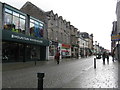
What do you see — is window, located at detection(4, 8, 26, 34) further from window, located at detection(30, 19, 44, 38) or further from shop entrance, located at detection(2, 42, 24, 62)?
window, located at detection(30, 19, 44, 38)

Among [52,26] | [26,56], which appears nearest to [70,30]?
[52,26]

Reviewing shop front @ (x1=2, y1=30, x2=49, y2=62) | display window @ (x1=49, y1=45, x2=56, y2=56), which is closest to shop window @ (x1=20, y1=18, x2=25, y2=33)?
shop front @ (x1=2, y1=30, x2=49, y2=62)

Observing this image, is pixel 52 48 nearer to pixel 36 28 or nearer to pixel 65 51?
pixel 36 28

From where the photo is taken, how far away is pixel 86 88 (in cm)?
705

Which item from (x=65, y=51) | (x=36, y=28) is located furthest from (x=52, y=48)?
(x=65, y=51)

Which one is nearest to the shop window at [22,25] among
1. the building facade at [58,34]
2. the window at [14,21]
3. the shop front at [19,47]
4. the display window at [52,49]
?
the window at [14,21]

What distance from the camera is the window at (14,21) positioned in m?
21.4

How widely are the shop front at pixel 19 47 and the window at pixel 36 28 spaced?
1.46m

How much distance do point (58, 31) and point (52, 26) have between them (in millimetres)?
3892

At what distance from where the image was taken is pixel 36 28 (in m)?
28.8

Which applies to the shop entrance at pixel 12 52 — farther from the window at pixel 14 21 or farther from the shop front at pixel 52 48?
the shop front at pixel 52 48

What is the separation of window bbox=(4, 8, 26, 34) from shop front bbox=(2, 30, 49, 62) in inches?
48.4

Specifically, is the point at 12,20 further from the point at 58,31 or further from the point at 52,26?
the point at 58,31

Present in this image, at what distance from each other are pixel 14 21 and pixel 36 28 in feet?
20.8
